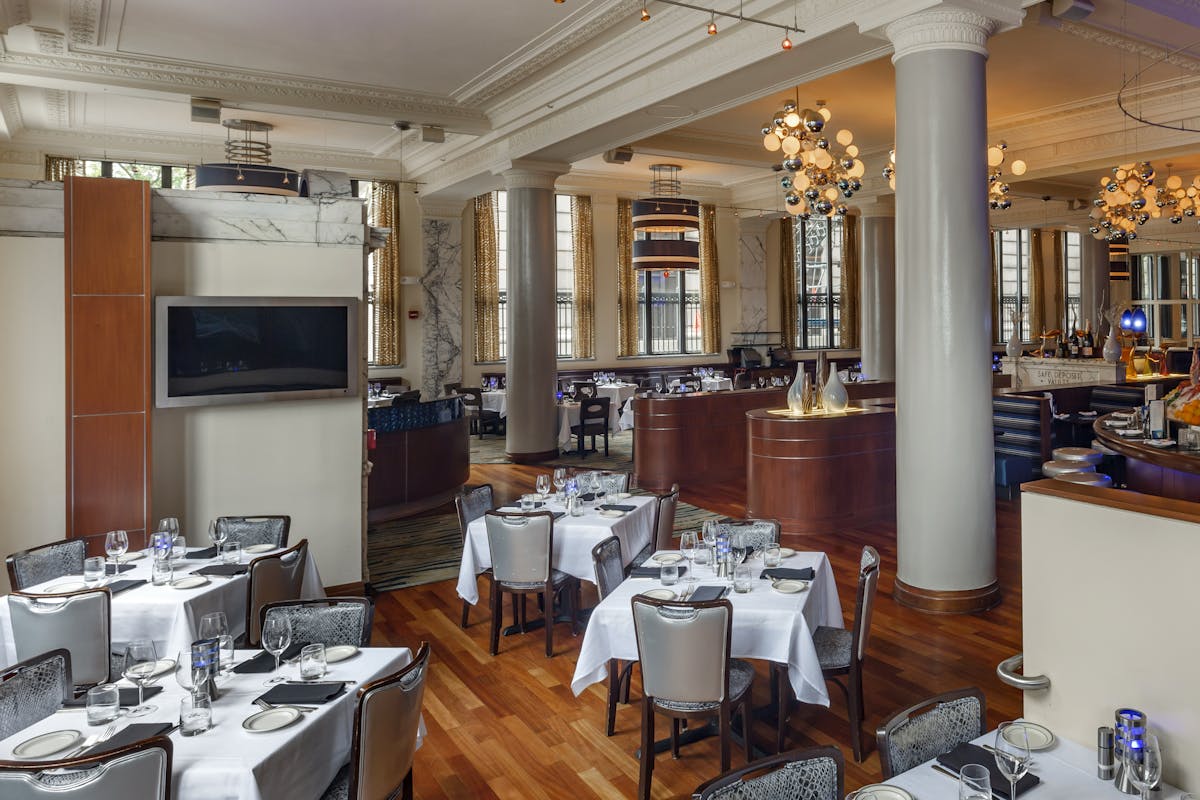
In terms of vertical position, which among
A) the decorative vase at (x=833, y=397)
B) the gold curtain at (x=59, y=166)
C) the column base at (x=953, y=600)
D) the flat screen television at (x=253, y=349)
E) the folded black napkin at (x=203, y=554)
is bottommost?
the column base at (x=953, y=600)

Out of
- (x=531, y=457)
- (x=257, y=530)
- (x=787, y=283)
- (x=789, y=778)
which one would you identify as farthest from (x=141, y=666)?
(x=787, y=283)

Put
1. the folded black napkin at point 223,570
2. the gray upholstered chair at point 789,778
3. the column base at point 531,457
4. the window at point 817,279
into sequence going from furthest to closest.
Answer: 1. the window at point 817,279
2. the column base at point 531,457
3. the folded black napkin at point 223,570
4. the gray upholstered chair at point 789,778

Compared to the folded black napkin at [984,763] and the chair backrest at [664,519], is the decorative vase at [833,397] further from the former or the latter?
the folded black napkin at [984,763]

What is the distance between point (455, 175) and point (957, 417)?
364 inches

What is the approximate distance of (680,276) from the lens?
17.2m

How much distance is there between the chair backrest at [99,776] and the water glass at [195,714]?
1.03 ft

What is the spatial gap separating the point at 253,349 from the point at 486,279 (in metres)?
9.77

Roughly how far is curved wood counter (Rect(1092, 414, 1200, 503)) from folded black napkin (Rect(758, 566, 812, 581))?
7.83ft

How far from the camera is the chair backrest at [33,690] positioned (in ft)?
9.12

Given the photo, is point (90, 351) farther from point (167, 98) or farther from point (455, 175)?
point (455, 175)

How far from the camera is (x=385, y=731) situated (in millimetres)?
2680

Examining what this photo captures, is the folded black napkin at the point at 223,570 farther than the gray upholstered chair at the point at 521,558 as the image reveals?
No

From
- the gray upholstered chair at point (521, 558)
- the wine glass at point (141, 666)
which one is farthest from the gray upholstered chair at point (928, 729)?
the gray upholstered chair at point (521, 558)

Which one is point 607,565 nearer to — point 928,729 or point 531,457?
point 928,729
